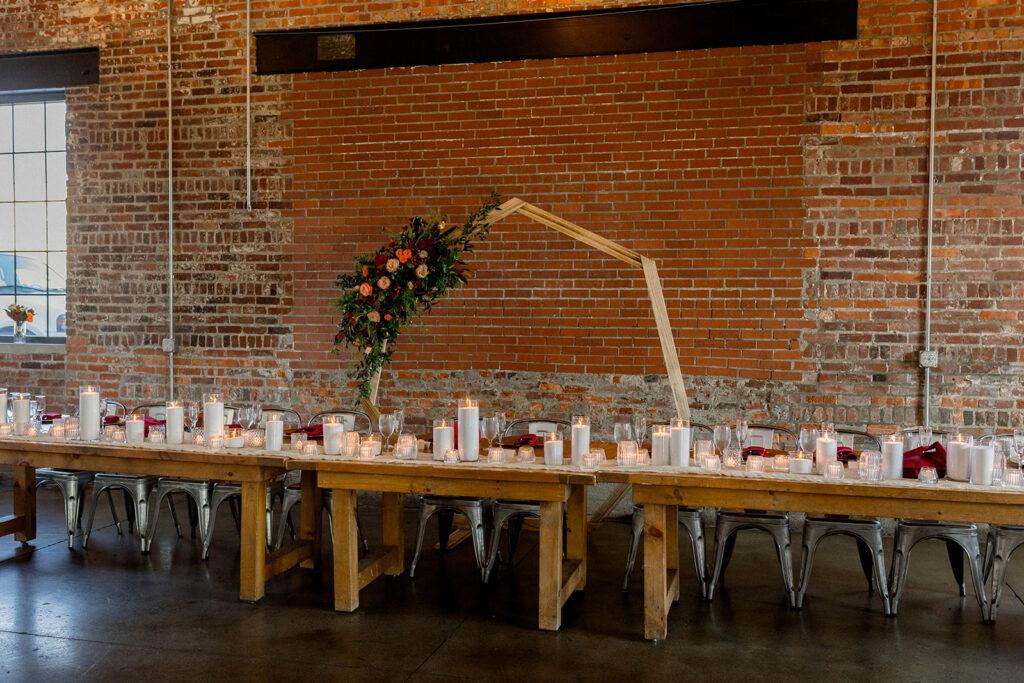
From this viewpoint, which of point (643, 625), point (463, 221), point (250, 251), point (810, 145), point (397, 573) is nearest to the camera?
point (643, 625)

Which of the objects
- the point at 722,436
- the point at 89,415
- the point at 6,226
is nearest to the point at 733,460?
the point at 722,436

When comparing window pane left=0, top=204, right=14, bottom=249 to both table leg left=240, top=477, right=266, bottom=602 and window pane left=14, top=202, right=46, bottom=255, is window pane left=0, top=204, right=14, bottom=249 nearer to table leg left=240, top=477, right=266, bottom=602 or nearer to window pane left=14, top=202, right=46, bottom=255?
window pane left=14, top=202, right=46, bottom=255

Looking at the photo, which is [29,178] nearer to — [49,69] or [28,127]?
[28,127]

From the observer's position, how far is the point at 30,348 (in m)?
7.47

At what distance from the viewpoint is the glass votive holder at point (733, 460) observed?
4133mm

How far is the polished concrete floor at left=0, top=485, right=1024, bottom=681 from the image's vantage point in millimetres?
3654

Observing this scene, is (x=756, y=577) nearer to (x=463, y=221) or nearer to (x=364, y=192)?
(x=463, y=221)

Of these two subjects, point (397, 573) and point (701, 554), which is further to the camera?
point (397, 573)

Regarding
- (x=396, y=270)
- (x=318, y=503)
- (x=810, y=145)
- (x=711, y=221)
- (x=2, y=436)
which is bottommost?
(x=318, y=503)

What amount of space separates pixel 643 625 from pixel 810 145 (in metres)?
3.51

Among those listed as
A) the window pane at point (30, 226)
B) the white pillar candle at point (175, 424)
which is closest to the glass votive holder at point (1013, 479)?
the white pillar candle at point (175, 424)

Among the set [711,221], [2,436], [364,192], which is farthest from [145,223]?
[711,221]

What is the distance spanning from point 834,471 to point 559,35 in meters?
3.81

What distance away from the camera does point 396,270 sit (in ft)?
15.6
